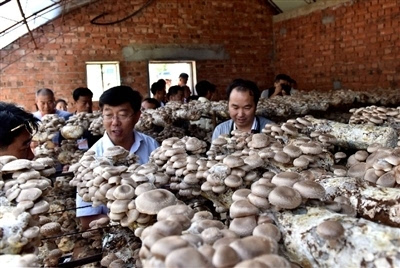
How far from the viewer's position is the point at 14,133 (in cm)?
223

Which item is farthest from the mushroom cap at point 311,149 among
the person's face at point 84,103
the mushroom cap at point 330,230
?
the person's face at point 84,103

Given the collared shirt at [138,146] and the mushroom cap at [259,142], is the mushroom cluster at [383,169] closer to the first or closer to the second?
the mushroom cap at [259,142]

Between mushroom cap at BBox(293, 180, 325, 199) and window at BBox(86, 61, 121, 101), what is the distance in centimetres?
835

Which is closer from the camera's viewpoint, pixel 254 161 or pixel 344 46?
pixel 254 161

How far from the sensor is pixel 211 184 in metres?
1.64

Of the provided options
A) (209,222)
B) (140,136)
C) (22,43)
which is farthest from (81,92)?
(209,222)

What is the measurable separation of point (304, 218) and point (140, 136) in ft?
6.84

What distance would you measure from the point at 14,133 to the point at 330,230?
74.7 inches

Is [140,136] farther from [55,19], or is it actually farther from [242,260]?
[55,19]

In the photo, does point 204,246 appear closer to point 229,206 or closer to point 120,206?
point 120,206

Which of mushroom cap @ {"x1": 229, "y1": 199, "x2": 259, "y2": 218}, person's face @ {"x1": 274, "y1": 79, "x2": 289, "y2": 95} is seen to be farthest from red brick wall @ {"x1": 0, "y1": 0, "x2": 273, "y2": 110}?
mushroom cap @ {"x1": 229, "y1": 199, "x2": 259, "y2": 218}

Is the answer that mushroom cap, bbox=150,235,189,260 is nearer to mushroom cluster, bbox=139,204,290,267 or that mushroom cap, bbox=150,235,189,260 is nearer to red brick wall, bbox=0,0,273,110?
→ mushroom cluster, bbox=139,204,290,267

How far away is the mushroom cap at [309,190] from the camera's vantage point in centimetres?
123

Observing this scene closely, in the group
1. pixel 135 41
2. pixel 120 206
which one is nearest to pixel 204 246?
pixel 120 206
